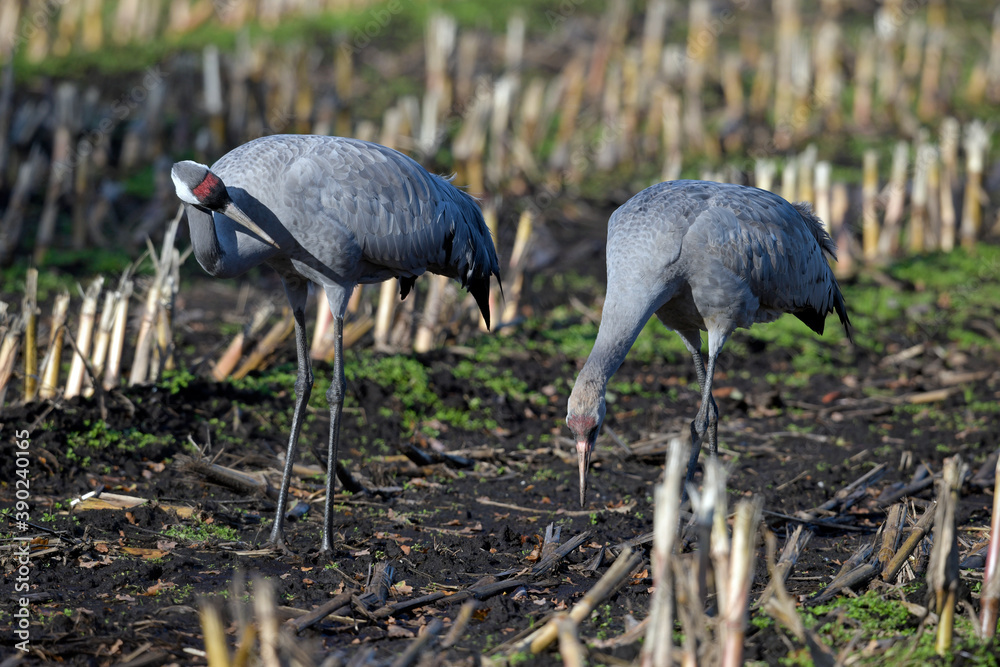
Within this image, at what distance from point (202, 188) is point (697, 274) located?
2492 mm

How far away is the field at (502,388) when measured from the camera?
4012 millimetres

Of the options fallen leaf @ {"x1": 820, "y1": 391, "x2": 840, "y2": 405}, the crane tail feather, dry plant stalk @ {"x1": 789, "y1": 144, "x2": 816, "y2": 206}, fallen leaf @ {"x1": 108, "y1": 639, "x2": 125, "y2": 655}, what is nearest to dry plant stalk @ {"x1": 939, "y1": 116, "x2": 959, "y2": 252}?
dry plant stalk @ {"x1": 789, "y1": 144, "x2": 816, "y2": 206}

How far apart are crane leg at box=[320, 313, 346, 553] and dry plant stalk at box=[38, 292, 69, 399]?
178 cm

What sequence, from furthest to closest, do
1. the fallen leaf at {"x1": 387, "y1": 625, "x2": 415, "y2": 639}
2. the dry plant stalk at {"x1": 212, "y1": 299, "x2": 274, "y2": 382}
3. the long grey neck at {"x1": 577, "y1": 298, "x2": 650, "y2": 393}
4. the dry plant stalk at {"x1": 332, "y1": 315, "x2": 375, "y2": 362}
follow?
1. the dry plant stalk at {"x1": 332, "y1": 315, "x2": 375, "y2": 362}
2. the dry plant stalk at {"x1": 212, "y1": 299, "x2": 274, "y2": 382}
3. the long grey neck at {"x1": 577, "y1": 298, "x2": 650, "y2": 393}
4. the fallen leaf at {"x1": 387, "y1": 625, "x2": 415, "y2": 639}

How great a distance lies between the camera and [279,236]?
505 centimetres

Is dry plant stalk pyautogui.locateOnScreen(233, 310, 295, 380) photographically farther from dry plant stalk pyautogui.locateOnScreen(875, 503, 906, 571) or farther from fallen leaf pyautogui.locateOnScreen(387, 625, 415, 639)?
dry plant stalk pyautogui.locateOnScreen(875, 503, 906, 571)

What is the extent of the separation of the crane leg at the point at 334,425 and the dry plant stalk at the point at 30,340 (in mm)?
1836

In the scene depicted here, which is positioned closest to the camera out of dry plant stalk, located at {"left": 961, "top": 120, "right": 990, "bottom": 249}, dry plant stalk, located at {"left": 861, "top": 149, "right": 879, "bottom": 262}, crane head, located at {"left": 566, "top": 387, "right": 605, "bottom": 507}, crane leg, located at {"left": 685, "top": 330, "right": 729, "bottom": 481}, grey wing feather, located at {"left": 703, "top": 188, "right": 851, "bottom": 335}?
crane head, located at {"left": 566, "top": 387, "right": 605, "bottom": 507}

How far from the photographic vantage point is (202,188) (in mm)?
4605

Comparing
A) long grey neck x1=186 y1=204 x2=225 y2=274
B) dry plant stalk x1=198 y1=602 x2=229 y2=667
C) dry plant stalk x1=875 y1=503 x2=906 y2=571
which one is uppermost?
long grey neck x1=186 y1=204 x2=225 y2=274

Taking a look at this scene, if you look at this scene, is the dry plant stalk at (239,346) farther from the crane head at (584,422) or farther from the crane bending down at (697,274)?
the crane head at (584,422)

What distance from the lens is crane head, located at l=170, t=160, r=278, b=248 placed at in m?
4.61

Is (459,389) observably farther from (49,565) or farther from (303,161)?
(49,565)

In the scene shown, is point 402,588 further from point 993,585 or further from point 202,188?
point 993,585
